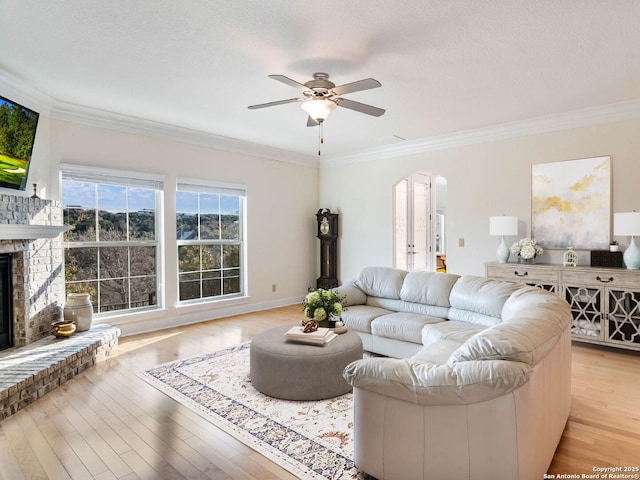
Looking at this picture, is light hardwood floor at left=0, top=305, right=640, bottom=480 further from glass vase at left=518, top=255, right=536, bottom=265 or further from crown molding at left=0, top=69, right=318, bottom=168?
crown molding at left=0, top=69, right=318, bottom=168

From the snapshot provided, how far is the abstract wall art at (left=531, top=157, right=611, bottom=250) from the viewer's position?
4395mm

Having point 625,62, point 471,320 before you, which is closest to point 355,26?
point 625,62

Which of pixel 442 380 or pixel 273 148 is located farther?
pixel 273 148

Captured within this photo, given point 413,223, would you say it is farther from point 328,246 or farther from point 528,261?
point 528,261

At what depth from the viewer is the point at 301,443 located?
2.38 m

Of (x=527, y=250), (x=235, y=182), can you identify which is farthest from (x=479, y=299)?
(x=235, y=182)

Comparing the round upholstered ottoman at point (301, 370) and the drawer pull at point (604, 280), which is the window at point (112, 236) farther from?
the drawer pull at point (604, 280)

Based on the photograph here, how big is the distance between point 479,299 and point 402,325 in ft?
2.44

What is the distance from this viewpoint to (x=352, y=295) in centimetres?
450

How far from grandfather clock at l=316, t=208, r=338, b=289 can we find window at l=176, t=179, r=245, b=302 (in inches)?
58.6

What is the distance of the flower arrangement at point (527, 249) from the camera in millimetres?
4637

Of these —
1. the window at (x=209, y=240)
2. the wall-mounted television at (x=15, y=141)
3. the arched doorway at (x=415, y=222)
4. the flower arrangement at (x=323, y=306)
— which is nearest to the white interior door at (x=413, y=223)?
the arched doorway at (x=415, y=222)

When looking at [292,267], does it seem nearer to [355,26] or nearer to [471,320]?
[471,320]

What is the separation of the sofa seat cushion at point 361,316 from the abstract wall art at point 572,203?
7.59 ft
